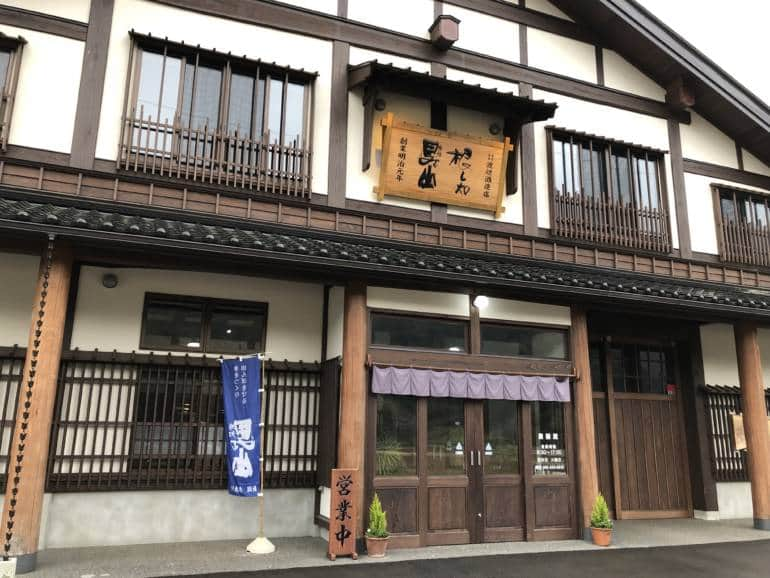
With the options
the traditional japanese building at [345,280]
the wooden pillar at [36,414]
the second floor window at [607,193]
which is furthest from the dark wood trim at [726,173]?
the wooden pillar at [36,414]

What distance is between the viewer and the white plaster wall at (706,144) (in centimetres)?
1230

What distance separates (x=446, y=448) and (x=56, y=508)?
515cm

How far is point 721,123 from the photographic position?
1260 cm

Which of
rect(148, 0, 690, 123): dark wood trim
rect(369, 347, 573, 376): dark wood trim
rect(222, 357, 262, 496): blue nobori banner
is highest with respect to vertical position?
rect(148, 0, 690, 123): dark wood trim

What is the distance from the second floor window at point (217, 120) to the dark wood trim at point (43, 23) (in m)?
0.77

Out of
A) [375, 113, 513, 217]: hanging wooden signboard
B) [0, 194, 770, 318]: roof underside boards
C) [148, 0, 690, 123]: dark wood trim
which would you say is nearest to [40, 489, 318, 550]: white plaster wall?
[0, 194, 770, 318]: roof underside boards

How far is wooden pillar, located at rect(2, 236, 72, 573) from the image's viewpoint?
6.57m

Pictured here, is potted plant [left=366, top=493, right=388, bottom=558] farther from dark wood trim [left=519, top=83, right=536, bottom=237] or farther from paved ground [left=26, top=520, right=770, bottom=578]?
dark wood trim [left=519, top=83, right=536, bottom=237]

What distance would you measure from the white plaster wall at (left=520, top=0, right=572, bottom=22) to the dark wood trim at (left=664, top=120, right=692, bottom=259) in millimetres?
3044

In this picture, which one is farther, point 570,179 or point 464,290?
point 570,179

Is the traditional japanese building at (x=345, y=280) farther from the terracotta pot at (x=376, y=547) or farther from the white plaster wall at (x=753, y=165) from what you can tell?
the white plaster wall at (x=753, y=165)

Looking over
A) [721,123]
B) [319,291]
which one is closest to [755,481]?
[721,123]

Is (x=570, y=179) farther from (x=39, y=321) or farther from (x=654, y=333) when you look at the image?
(x=39, y=321)

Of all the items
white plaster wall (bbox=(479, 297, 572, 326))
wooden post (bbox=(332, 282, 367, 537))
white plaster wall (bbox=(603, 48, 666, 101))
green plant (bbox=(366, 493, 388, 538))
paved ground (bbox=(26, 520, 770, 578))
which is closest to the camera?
paved ground (bbox=(26, 520, 770, 578))
